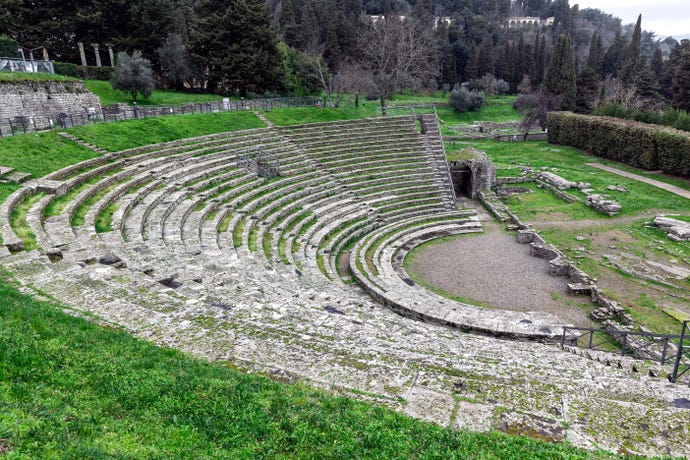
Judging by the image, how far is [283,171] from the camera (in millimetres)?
24500

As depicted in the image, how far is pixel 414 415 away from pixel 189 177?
17.0m

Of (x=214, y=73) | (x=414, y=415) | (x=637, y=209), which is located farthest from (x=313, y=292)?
(x=214, y=73)

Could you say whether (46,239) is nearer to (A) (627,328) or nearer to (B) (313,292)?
(B) (313,292)

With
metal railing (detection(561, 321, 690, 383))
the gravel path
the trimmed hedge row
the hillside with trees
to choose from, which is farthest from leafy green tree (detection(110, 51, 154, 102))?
the trimmed hedge row

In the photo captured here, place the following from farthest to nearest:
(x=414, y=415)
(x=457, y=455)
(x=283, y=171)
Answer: (x=283, y=171) → (x=414, y=415) → (x=457, y=455)

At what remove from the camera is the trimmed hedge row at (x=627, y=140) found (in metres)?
31.8

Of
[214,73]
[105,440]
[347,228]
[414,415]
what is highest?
[214,73]

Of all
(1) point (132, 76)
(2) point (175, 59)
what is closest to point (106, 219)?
(1) point (132, 76)

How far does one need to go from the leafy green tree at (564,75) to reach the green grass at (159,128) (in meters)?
42.0

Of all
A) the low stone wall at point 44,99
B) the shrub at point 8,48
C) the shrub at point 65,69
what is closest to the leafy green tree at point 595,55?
the shrub at point 65,69

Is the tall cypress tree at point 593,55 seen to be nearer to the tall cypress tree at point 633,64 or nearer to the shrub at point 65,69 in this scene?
the tall cypress tree at point 633,64

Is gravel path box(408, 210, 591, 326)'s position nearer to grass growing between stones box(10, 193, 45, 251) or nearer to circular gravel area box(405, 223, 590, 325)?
circular gravel area box(405, 223, 590, 325)

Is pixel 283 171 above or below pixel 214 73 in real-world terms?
below

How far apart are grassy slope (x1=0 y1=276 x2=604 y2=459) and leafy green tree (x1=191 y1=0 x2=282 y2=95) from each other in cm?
3610
